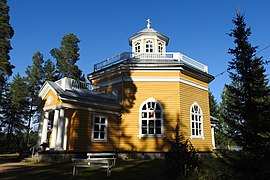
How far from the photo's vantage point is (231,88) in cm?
729

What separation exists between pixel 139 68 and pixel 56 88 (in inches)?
244

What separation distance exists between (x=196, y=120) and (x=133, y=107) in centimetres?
503

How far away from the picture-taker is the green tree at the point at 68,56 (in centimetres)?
3406

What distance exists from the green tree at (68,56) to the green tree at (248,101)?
2973 centimetres

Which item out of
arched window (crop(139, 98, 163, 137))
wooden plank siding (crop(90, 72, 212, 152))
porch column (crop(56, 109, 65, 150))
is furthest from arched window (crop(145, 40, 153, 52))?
porch column (crop(56, 109, 65, 150))

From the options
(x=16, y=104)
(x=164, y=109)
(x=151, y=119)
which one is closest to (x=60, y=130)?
(x=151, y=119)

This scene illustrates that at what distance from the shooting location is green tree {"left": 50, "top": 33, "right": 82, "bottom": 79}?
3406 centimetres

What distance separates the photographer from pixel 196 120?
16.4m

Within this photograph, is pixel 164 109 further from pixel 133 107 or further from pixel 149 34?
pixel 149 34

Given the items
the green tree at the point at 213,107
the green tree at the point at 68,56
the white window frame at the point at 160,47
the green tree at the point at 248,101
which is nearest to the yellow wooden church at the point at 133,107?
the white window frame at the point at 160,47

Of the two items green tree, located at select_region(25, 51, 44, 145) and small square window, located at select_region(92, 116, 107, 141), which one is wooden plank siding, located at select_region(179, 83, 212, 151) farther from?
green tree, located at select_region(25, 51, 44, 145)

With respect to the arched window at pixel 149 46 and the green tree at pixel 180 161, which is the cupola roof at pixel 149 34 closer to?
the arched window at pixel 149 46

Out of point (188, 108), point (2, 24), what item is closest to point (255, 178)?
point (188, 108)

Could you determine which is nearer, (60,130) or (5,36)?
(60,130)
